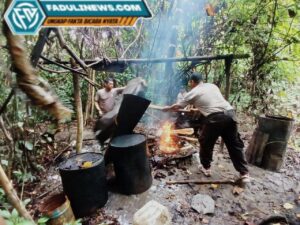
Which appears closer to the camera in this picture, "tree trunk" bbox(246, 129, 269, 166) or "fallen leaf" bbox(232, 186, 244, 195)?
"fallen leaf" bbox(232, 186, 244, 195)

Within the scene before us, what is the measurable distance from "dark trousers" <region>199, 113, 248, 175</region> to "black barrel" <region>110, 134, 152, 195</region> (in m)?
1.30

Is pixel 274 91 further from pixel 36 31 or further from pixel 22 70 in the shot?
pixel 22 70

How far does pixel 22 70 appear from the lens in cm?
131

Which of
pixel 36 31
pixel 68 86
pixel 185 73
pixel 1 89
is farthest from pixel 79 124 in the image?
pixel 68 86

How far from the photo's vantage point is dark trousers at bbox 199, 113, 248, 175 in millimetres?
4672

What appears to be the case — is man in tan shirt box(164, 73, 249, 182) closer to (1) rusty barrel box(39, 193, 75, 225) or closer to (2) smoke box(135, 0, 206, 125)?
(1) rusty barrel box(39, 193, 75, 225)

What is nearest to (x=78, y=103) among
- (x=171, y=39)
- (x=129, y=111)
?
(x=129, y=111)

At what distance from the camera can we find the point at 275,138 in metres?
5.30

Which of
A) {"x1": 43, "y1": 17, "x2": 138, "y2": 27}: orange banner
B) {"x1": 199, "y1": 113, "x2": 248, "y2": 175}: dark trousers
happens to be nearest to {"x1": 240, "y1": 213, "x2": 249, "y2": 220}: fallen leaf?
{"x1": 199, "y1": 113, "x2": 248, "y2": 175}: dark trousers

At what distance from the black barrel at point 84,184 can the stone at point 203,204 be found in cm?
165

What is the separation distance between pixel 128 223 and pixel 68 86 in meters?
7.68

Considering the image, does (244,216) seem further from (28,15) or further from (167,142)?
(28,15)

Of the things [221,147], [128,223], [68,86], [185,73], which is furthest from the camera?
[68,86]

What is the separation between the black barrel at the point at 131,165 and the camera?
14.6 ft
